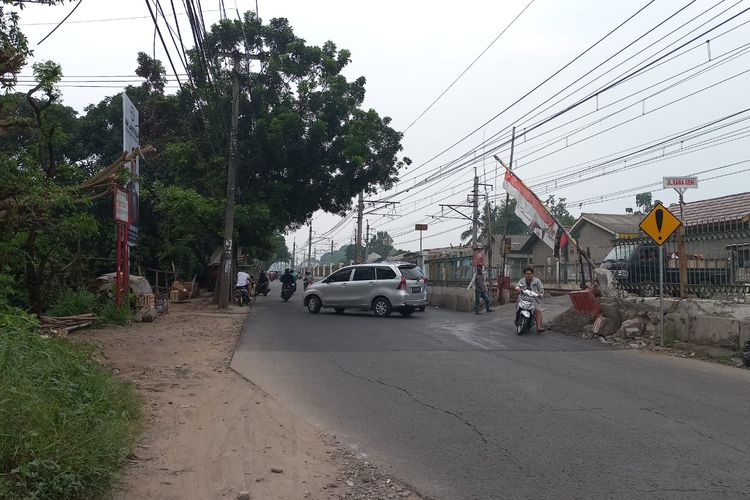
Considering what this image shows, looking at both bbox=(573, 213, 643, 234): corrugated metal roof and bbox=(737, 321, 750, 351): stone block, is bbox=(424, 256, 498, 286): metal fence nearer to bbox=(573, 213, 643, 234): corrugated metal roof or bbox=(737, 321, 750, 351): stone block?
bbox=(737, 321, 750, 351): stone block

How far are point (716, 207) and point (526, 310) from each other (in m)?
9.11

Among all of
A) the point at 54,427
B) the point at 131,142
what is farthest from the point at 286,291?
the point at 54,427

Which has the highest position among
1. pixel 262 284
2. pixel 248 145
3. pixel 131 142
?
pixel 248 145

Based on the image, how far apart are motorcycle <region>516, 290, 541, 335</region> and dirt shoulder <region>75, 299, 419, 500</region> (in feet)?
23.6

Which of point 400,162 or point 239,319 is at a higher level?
point 400,162

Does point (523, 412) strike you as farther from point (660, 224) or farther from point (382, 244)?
point (382, 244)

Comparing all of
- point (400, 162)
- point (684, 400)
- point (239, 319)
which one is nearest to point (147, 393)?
point (684, 400)

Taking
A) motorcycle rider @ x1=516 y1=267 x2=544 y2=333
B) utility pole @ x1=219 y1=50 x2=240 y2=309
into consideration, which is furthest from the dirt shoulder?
utility pole @ x1=219 y1=50 x2=240 y2=309

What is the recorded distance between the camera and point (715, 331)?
10883mm

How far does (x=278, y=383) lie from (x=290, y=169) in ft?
56.8

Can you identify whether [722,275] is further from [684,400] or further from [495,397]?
[495,397]

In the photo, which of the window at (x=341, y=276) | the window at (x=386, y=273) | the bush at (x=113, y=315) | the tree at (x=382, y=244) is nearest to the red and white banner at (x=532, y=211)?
the window at (x=386, y=273)

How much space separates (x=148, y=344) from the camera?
11.2 m

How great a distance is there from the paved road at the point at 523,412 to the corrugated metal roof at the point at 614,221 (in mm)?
29455
